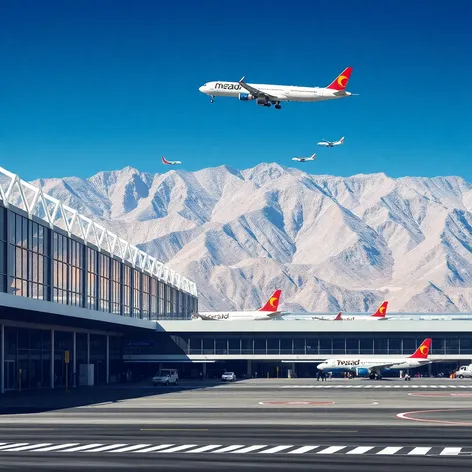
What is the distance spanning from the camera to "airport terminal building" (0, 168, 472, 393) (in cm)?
8562

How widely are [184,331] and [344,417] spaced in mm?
89833

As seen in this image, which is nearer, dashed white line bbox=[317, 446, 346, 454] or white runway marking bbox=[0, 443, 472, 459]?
white runway marking bbox=[0, 443, 472, 459]

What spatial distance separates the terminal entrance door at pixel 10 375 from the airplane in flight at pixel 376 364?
177 ft

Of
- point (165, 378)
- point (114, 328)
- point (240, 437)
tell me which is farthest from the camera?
point (114, 328)

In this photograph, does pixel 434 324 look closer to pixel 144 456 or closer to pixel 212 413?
pixel 212 413

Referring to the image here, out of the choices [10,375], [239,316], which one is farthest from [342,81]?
[239,316]

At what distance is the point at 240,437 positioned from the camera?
3912 centimetres

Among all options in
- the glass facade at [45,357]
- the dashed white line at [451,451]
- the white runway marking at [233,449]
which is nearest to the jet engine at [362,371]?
the glass facade at [45,357]

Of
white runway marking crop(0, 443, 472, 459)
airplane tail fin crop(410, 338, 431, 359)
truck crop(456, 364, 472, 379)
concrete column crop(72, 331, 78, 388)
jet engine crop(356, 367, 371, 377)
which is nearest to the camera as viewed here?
white runway marking crop(0, 443, 472, 459)

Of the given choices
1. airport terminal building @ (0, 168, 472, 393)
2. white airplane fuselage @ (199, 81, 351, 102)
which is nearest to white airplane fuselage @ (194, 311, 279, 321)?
airport terminal building @ (0, 168, 472, 393)

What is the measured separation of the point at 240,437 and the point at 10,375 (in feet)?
180

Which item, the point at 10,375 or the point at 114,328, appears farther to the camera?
the point at 114,328

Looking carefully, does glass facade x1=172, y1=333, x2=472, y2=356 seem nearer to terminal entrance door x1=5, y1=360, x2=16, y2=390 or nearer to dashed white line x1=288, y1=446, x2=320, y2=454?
terminal entrance door x1=5, y1=360, x2=16, y2=390

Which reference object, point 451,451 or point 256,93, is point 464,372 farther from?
point 451,451
